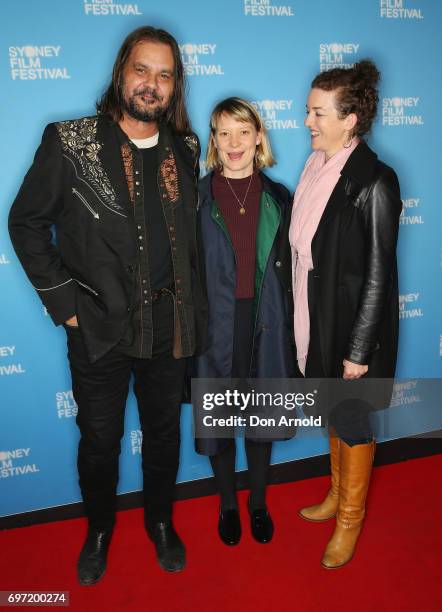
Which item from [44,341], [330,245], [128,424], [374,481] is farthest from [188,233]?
[374,481]

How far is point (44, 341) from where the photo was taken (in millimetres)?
2305

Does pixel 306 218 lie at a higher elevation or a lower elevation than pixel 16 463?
higher

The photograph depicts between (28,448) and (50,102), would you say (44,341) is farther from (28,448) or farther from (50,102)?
(50,102)

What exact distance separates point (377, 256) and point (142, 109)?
0.98m

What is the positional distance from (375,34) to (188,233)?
4.45ft

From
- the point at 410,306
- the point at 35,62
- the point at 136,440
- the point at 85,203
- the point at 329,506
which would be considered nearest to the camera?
the point at 85,203

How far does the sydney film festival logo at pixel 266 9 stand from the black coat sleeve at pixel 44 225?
3.46 ft

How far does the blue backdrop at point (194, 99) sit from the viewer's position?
79.9 inches

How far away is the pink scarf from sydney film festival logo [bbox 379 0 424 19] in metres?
0.83

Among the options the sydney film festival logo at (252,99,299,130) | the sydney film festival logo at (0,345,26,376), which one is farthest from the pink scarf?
the sydney film festival logo at (0,345,26,376)

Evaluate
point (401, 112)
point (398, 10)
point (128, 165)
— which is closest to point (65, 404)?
point (128, 165)

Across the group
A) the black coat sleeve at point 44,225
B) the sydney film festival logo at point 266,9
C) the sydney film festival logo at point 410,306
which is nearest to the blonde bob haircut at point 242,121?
the sydney film festival logo at point 266,9

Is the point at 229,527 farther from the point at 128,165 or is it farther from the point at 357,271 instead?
the point at 128,165

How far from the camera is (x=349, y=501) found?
214 centimetres
